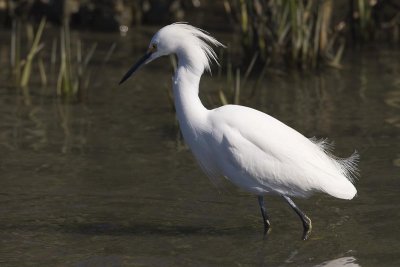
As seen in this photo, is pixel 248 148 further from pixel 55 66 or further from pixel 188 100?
pixel 55 66

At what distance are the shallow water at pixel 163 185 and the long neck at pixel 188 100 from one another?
0.69 m

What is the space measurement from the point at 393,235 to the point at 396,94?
3860 millimetres

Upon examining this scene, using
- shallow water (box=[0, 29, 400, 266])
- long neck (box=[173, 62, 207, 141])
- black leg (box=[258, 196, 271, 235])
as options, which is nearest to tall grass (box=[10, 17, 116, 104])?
shallow water (box=[0, 29, 400, 266])

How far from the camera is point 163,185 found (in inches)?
270

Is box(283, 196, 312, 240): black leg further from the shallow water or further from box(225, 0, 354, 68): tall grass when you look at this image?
box(225, 0, 354, 68): tall grass

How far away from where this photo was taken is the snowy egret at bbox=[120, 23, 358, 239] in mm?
5566

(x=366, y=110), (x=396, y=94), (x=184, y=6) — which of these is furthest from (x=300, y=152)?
(x=184, y=6)

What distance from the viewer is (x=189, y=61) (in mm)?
5793

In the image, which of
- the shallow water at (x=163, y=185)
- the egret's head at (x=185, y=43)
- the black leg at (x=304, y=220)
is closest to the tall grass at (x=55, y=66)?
the shallow water at (x=163, y=185)

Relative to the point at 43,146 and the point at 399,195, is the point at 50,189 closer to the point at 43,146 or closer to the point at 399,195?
the point at 43,146

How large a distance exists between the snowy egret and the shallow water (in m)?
0.36

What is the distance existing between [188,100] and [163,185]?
4.19 ft

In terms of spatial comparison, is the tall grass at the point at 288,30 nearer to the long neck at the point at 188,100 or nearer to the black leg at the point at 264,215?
the long neck at the point at 188,100

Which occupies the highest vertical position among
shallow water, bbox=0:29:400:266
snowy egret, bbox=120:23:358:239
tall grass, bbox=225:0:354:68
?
tall grass, bbox=225:0:354:68
